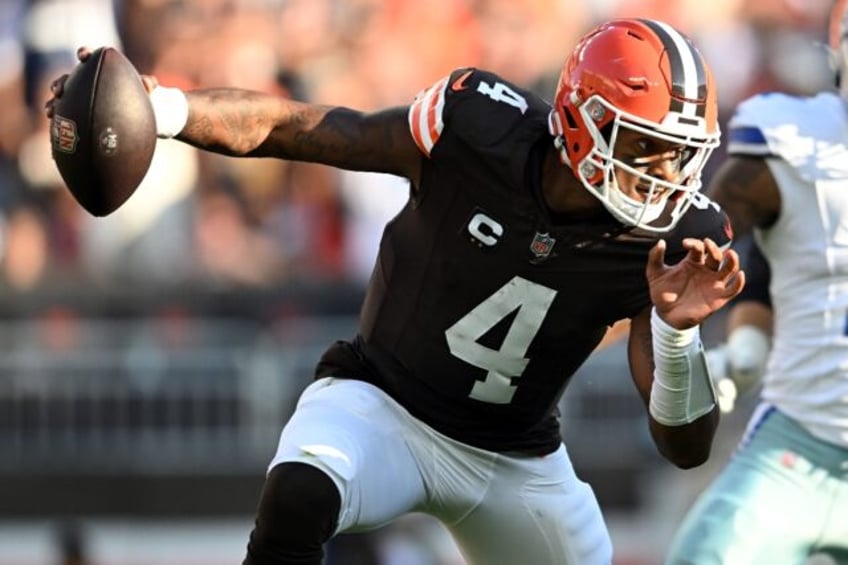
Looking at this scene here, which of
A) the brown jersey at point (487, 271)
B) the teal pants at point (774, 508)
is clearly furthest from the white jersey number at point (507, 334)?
the teal pants at point (774, 508)

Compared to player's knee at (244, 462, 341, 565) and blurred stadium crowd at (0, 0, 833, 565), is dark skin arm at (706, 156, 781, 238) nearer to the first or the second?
player's knee at (244, 462, 341, 565)

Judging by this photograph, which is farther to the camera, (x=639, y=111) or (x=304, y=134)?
(x=304, y=134)

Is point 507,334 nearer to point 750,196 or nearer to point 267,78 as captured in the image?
point 750,196

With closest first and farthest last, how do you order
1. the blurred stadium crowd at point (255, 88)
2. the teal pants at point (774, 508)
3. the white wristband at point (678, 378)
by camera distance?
the white wristband at point (678, 378) → the teal pants at point (774, 508) → the blurred stadium crowd at point (255, 88)

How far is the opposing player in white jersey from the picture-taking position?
467 cm

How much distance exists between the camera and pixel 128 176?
4.11 meters

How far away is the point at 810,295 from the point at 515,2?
550 cm

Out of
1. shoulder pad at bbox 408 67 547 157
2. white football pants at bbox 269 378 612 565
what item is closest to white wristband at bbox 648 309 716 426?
white football pants at bbox 269 378 612 565

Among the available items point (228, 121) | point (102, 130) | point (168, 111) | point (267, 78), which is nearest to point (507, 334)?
point (228, 121)

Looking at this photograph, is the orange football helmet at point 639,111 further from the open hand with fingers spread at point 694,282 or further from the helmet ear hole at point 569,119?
the open hand with fingers spread at point 694,282

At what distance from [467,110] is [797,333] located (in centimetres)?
112

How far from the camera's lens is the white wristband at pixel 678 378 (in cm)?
409

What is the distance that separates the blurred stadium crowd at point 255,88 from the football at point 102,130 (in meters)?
4.99

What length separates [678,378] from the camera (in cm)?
415
